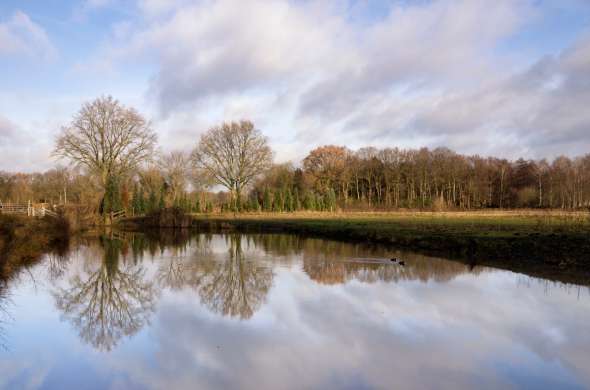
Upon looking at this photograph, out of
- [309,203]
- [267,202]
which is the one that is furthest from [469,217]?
[267,202]

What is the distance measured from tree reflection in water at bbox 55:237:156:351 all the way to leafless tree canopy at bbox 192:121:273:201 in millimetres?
33146

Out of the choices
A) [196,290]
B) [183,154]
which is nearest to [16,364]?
[196,290]

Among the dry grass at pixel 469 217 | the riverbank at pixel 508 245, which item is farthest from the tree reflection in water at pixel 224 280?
the dry grass at pixel 469 217

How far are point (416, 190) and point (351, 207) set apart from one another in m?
20.9

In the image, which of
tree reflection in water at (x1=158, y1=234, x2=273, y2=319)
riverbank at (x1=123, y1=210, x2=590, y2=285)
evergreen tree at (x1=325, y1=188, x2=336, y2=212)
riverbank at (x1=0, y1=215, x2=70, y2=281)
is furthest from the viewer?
evergreen tree at (x1=325, y1=188, x2=336, y2=212)

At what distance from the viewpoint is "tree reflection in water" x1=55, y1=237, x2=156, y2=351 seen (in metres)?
8.22

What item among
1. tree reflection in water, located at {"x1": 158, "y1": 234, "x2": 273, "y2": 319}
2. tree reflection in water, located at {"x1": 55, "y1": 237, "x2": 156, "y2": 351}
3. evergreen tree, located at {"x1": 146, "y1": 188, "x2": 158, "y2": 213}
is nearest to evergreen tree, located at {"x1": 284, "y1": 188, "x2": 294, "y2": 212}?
evergreen tree, located at {"x1": 146, "y1": 188, "x2": 158, "y2": 213}

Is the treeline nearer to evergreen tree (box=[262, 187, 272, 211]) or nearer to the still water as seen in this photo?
evergreen tree (box=[262, 187, 272, 211])

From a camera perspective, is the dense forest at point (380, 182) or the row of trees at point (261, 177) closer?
the row of trees at point (261, 177)

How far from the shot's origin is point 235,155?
159 feet

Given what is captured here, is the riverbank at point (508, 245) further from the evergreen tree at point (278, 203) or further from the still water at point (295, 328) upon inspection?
the evergreen tree at point (278, 203)

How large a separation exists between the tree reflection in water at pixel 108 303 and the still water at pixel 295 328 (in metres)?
0.04

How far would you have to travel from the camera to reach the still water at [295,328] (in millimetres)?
5887

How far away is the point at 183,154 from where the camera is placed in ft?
190
